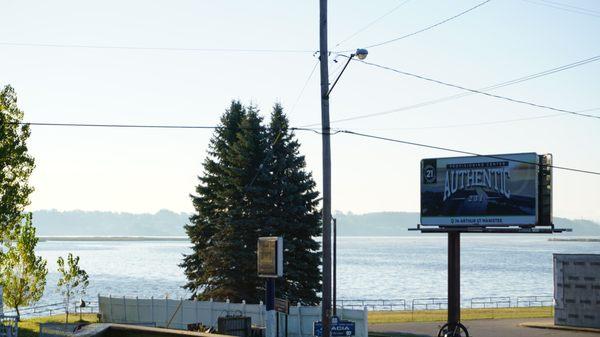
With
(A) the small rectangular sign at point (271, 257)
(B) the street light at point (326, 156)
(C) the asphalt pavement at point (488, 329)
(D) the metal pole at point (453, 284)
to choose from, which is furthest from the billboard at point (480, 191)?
(A) the small rectangular sign at point (271, 257)

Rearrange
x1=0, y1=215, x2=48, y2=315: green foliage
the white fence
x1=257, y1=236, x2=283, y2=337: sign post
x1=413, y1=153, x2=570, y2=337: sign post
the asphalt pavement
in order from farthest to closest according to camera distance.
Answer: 1. x1=0, y1=215, x2=48, y2=315: green foliage
2. the asphalt pavement
3. the white fence
4. x1=413, y1=153, x2=570, y2=337: sign post
5. x1=257, y1=236, x2=283, y2=337: sign post

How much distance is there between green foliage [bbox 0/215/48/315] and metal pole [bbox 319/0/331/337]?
113 feet

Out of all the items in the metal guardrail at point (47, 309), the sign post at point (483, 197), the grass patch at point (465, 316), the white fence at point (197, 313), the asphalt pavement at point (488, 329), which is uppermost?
the sign post at point (483, 197)

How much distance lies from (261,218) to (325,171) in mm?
31338

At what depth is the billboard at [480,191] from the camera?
41125mm

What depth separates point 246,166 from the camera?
2307 inches

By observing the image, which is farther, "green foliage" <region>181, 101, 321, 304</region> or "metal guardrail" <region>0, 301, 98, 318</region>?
"metal guardrail" <region>0, 301, 98, 318</region>

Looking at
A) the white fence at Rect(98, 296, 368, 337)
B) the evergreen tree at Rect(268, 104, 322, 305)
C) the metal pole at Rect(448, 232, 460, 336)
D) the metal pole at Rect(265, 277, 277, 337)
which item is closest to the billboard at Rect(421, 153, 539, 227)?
the metal pole at Rect(448, 232, 460, 336)

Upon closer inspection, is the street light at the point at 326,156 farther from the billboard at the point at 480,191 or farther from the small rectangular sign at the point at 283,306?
the billboard at the point at 480,191

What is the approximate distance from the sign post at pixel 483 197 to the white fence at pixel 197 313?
19.1 ft

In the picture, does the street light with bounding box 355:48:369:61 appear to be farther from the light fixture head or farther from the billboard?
the billboard

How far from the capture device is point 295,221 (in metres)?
56.1

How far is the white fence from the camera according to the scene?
147 feet

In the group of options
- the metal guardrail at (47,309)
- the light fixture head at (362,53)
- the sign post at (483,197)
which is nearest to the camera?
the light fixture head at (362,53)
